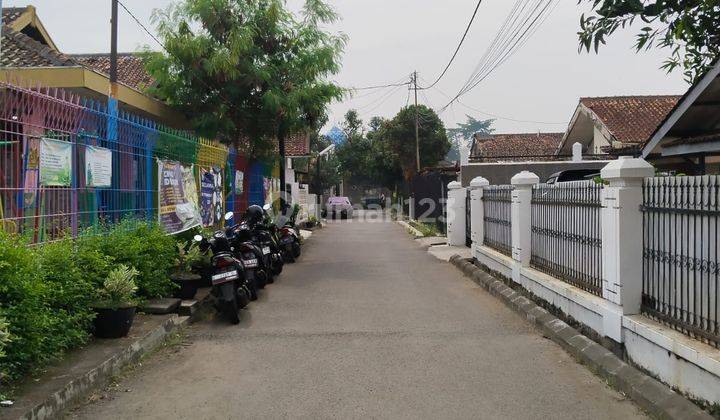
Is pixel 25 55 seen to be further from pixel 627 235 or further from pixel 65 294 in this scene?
pixel 627 235

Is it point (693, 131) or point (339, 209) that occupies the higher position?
point (693, 131)

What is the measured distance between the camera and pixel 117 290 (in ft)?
19.4

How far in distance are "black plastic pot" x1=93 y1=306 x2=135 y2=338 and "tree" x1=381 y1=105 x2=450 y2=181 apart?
3822cm

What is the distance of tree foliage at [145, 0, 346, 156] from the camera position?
43.5 feet

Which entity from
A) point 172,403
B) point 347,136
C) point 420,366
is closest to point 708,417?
point 420,366

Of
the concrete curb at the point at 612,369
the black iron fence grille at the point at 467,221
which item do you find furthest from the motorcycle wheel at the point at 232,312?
the black iron fence grille at the point at 467,221

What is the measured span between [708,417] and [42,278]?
4.68 meters

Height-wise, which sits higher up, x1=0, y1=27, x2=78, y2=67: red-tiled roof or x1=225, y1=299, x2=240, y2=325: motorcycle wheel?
x1=0, y1=27, x2=78, y2=67: red-tiled roof

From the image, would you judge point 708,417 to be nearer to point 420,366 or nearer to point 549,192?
point 420,366

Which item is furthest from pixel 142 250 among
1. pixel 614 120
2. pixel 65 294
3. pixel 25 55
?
pixel 614 120

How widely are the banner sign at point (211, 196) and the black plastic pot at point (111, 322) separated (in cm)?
529

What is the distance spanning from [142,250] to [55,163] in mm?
1304

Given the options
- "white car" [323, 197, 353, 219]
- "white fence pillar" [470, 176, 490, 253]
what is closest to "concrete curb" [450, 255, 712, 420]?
"white fence pillar" [470, 176, 490, 253]

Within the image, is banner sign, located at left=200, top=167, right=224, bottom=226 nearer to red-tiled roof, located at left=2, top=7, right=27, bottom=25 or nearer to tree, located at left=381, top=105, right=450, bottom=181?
red-tiled roof, located at left=2, top=7, right=27, bottom=25
